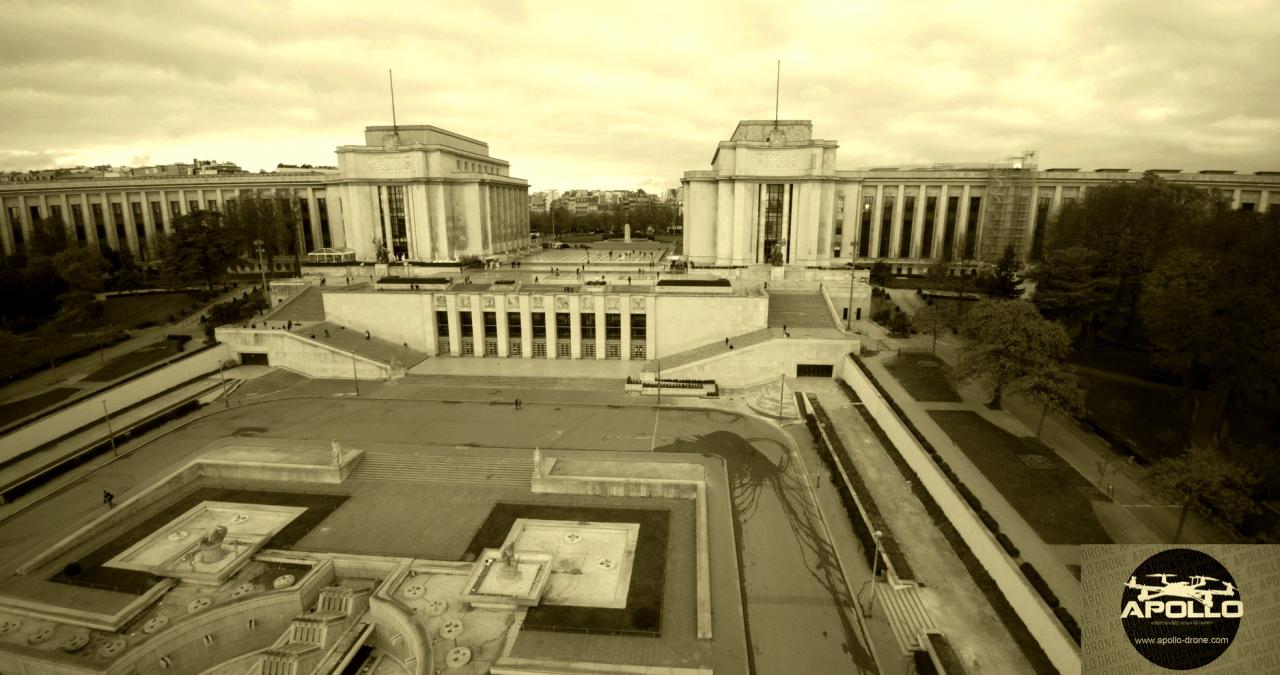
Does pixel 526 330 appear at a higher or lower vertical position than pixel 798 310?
lower

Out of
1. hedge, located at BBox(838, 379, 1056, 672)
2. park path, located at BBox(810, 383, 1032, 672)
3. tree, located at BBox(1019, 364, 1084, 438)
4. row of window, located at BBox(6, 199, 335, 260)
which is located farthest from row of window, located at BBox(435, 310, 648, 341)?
row of window, located at BBox(6, 199, 335, 260)

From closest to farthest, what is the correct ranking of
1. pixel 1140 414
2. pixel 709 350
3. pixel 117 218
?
pixel 1140 414
pixel 709 350
pixel 117 218

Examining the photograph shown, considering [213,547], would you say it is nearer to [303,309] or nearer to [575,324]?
[575,324]

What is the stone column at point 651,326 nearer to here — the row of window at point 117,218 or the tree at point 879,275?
the tree at point 879,275

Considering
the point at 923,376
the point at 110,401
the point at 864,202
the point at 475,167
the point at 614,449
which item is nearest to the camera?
the point at 614,449

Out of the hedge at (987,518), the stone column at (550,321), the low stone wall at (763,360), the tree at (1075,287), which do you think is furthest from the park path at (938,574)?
the stone column at (550,321)

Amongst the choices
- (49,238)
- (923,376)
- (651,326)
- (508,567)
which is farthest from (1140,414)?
(49,238)
